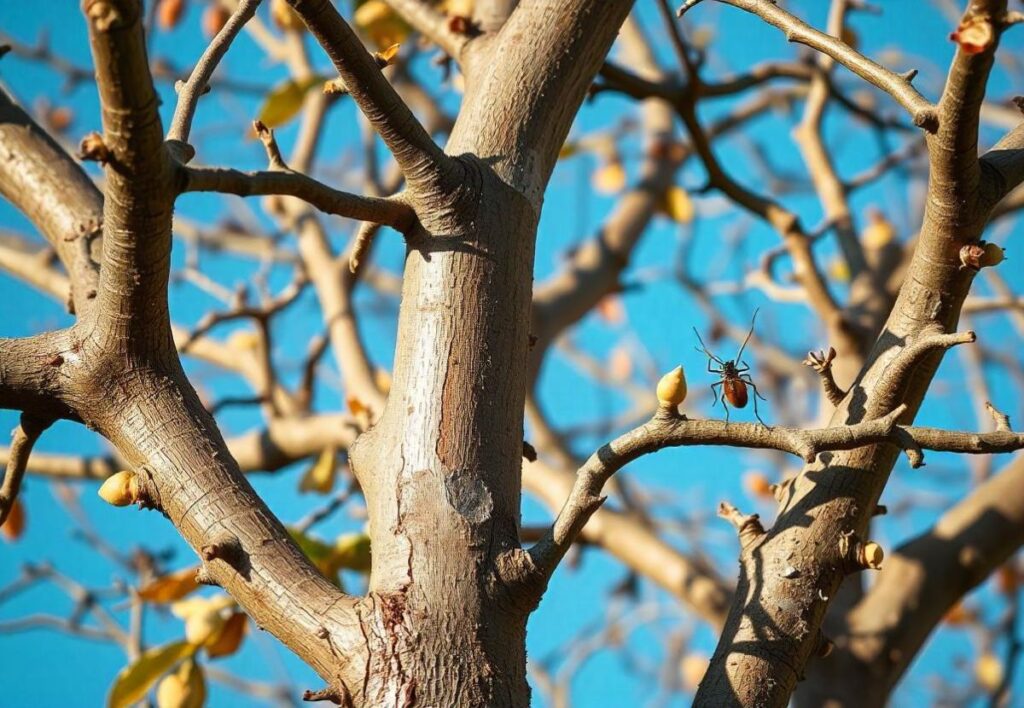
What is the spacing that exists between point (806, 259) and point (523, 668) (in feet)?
5.35

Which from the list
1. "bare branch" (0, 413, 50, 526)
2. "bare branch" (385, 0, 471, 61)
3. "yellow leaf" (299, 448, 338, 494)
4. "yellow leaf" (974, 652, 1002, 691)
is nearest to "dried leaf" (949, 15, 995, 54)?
"bare branch" (385, 0, 471, 61)

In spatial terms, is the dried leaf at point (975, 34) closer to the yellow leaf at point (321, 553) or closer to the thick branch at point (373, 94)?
the thick branch at point (373, 94)

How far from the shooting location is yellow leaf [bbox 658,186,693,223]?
10.5 ft

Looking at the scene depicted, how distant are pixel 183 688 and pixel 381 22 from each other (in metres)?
1.45

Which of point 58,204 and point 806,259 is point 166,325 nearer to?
point 58,204

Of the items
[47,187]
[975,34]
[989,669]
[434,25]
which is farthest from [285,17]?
[989,669]

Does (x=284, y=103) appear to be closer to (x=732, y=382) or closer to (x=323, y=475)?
(x=323, y=475)

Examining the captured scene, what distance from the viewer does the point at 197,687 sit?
1.68 m

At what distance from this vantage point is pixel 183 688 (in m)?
1.66

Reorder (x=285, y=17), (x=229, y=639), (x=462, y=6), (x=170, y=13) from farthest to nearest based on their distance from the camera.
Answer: (x=170, y=13), (x=285, y=17), (x=462, y=6), (x=229, y=639)

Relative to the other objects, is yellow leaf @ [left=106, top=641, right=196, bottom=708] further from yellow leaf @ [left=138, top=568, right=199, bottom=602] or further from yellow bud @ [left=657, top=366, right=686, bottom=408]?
yellow bud @ [left=657, top=366, right=686, bottom=408]

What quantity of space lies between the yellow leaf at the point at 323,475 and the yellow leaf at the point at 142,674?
0.74m

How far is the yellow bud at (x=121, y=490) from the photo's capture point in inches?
44.3

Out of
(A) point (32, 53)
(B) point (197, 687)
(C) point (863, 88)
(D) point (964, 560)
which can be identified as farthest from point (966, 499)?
(A) point (32, 53)
